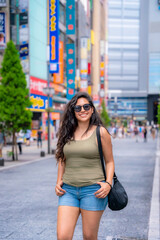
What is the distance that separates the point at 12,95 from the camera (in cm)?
1767

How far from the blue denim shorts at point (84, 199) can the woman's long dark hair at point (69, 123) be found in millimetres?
375

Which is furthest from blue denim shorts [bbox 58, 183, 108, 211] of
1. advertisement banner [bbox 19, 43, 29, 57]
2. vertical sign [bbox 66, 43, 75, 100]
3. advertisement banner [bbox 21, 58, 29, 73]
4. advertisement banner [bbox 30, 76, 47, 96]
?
vertical sign [bbox 66, 43, 75, 100]

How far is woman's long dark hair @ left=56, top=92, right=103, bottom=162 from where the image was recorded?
3615mm

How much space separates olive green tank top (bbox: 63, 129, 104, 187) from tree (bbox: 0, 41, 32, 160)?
47.2 feet

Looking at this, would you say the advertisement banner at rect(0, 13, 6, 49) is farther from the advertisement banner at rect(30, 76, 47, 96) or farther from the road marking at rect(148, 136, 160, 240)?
the road marking at rect(148, 136, 160, 240)

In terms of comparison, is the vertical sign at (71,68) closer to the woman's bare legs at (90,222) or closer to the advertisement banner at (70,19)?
the advertisement banner at (70,19)

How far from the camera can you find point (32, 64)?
122 ft

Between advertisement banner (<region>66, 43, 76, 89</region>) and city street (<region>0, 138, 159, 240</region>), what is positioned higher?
advertisement banner (<region>66, 43, 76, 89</region>)

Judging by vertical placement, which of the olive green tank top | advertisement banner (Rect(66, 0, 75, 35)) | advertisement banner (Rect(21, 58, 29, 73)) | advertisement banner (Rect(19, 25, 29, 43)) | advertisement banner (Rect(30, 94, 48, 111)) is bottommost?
the olive green tank top

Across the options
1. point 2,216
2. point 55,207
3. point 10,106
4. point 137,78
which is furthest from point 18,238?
point 137,78

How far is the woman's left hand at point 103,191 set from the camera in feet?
10.9

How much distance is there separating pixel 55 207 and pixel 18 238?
223cm

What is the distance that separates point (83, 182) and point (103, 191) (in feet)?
0.66

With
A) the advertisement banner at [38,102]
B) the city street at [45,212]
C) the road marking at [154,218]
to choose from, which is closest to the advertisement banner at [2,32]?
the advertisement banner at [38,102]
